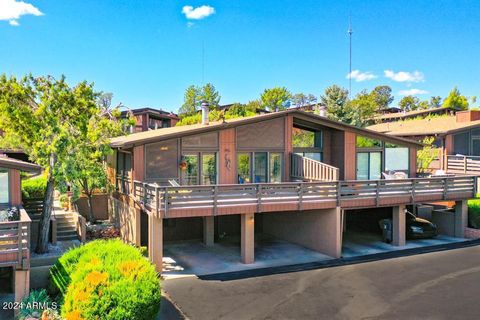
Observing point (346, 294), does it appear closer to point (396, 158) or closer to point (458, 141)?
point (396, 158)

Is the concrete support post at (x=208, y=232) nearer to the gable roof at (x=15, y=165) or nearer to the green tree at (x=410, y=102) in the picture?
the gable roof at (x=15, y=165)

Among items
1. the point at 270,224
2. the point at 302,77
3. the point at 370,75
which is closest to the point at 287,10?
the point at 270,224

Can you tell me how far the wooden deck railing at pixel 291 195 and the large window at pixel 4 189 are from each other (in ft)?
14.2

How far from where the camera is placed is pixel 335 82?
42062 millimetres

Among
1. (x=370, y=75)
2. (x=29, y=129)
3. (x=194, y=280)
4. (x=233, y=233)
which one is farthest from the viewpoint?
(x=370, y=75)

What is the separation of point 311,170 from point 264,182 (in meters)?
2.26

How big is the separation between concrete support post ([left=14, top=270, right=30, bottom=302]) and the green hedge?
83cm

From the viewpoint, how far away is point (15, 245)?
33.0 ft

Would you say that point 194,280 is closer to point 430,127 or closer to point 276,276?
point 276,276

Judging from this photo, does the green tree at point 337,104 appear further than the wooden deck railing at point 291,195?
Yes

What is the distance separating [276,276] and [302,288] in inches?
52.6

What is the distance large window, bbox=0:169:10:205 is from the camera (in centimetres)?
1264

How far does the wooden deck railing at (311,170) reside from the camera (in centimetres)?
1661

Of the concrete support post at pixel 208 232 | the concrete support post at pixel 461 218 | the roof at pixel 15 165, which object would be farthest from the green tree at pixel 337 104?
the roof at pixel 15 165
